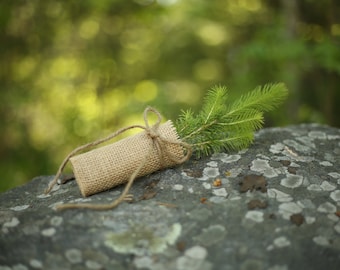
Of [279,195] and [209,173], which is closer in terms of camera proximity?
[279,195]

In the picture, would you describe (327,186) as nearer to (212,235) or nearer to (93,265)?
(212,235)

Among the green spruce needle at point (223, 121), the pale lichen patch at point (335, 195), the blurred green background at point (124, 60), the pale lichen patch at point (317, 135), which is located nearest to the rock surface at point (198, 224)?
the pale lichen patch at point (335, 195)

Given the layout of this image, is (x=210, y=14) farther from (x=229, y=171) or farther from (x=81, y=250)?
(x=81, y=250)

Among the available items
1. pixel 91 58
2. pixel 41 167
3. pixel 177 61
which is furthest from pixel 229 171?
pixel 177 61

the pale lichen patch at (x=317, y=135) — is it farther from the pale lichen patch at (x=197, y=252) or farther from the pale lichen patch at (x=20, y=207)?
the pale lichen patch at (x=20, y=207)

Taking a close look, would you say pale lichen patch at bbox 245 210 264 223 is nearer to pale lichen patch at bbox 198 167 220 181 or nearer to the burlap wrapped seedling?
pale lichen patch at bbox 198 167 220 181

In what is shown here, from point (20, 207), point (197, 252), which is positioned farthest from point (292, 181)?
point (20, 207)

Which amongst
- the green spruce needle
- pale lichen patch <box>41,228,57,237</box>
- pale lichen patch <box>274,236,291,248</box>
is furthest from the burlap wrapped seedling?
pale lichen patch <box>274,236,291,248</box>
